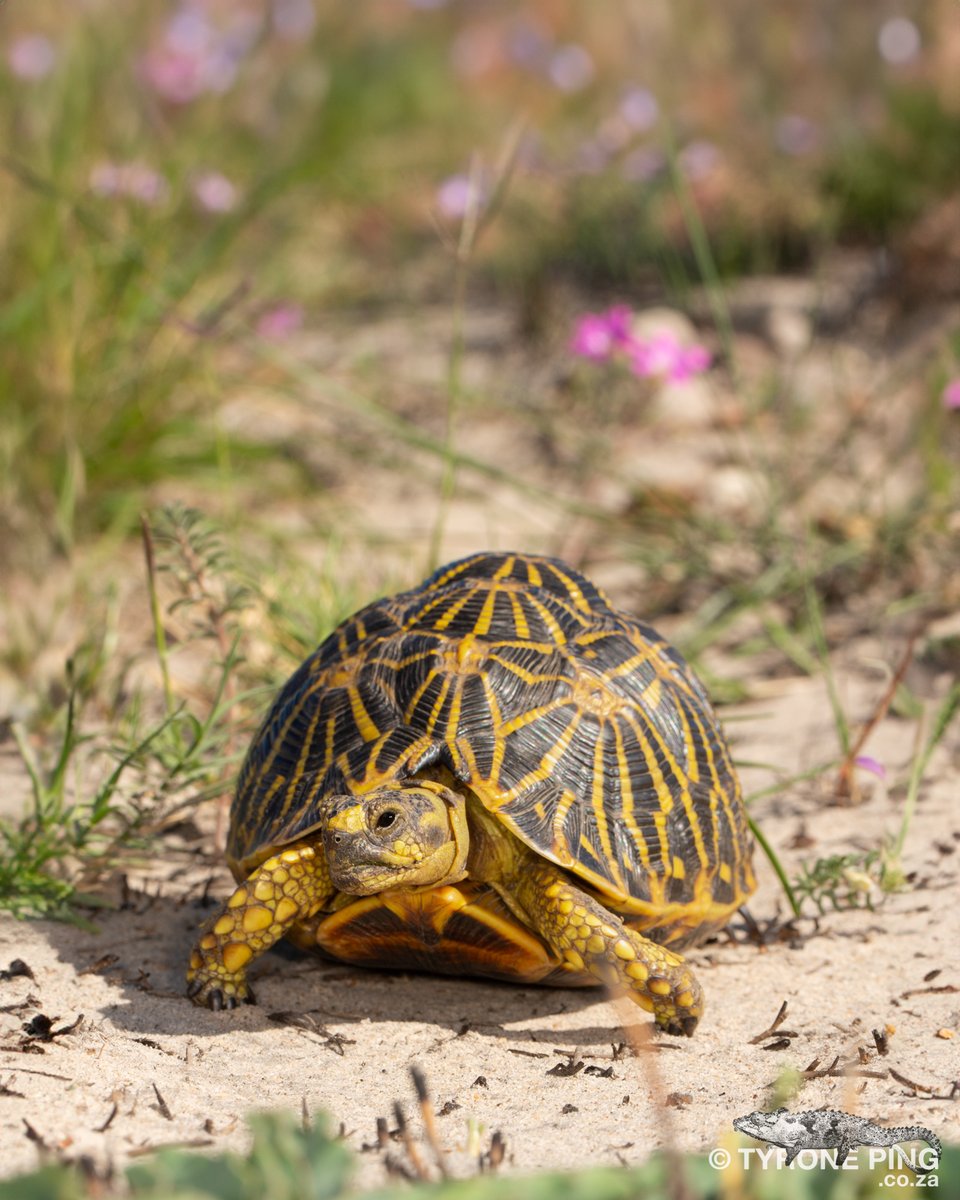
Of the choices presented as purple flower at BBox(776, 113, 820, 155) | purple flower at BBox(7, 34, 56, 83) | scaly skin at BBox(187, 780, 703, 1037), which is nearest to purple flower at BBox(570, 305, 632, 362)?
scaly skin at BBox(187, 780, 703, 1037)

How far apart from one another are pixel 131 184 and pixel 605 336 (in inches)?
72.4

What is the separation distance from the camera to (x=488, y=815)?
244 cm

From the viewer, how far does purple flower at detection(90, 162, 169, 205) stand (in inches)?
201

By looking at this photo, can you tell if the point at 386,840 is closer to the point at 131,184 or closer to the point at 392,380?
the point at 131,184

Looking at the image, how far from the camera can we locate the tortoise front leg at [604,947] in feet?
7.82

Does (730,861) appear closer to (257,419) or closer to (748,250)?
(257,419)

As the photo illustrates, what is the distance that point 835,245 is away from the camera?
7.41 m

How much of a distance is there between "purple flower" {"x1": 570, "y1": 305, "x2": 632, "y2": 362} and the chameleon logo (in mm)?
3209

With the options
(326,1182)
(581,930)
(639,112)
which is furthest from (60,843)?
(639,112)

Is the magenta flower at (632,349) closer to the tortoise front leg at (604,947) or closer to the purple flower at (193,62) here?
the tortoise front leg at (604,947)

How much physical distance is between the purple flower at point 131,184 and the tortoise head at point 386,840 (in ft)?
11.4

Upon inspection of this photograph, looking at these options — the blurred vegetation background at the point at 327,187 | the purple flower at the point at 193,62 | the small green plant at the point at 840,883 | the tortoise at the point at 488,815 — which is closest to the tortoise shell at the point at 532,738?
the tortoise at the point at 488,815

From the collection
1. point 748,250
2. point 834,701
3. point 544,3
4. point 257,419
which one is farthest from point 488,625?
point 544,3

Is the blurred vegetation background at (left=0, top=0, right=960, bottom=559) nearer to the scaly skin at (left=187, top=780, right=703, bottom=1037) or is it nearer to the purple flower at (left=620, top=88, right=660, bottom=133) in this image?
the purple flower at (left=620, top=88, right=660, bottom=133)
